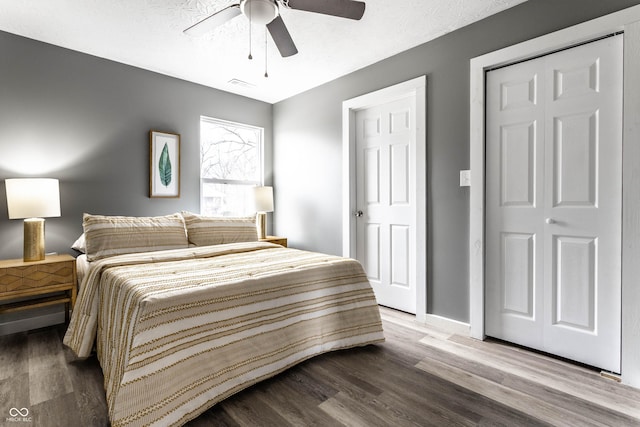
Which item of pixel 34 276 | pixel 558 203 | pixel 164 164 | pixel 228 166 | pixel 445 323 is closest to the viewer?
pixel 558 203

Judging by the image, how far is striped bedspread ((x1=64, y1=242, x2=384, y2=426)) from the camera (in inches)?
56.4

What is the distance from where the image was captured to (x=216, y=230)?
10.3ft

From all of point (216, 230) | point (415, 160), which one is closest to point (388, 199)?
point (415, 160)

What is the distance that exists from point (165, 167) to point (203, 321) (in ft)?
7.99

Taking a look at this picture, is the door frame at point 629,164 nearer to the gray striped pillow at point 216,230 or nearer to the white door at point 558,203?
the white door at point 558,203

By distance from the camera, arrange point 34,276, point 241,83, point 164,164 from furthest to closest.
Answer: point 241,83 → point 164,164 → point 34,276

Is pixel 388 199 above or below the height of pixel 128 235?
above

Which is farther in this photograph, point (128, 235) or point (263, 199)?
point (263, 199)

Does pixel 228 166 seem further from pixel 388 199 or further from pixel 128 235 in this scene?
pixel 388 199

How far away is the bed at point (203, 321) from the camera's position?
1435 millimetres

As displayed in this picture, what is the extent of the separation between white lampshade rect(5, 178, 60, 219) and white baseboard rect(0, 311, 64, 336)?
0.93 m

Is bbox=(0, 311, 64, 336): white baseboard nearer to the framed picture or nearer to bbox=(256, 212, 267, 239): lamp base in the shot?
the framed picture

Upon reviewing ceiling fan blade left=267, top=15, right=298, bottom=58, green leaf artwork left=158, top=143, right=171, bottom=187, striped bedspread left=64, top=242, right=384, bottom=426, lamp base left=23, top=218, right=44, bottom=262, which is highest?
ceiling fan blade left=267, top=15, right=298, bottom=58

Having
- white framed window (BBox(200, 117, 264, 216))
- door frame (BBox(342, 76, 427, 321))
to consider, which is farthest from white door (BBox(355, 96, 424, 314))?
white framed window (BBox(200, 117, 264, 216))
